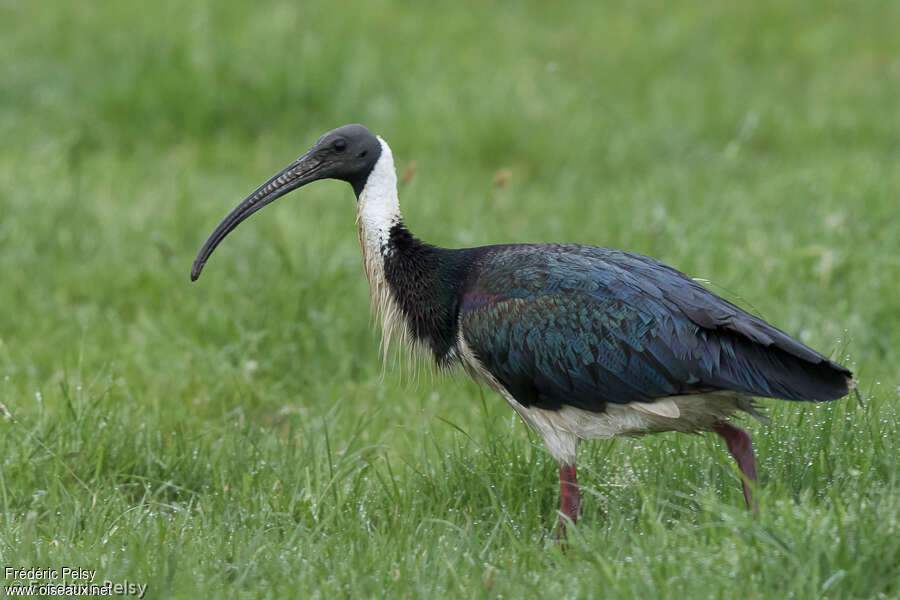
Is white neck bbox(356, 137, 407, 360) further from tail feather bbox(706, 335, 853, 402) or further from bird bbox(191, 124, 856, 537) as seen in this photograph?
tail feather bbox(706, 335, 853, 402)

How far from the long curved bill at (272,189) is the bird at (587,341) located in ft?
1.05

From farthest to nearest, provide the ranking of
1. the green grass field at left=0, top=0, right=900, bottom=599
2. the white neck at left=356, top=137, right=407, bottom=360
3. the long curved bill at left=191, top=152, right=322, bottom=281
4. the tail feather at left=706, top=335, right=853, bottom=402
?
the long curved bill at left=191, top=152, right=322, bottom=281
the white neck at left=356, top=137, right=407, bottom=360
the tail feather at left=706, top=335, right=853, bottom=402
the green grass field at left=0, top=0, right=900, bottom=599

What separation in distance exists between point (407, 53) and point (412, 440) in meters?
6.17

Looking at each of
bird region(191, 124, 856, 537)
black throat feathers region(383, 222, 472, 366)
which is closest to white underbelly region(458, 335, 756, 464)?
bird region(191, 124, 856, 537)

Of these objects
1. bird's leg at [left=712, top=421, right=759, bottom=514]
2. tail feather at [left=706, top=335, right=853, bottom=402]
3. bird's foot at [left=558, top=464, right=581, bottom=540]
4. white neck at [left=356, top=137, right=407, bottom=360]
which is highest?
white neck at [left=356, top=137, right=407, bottom=360]

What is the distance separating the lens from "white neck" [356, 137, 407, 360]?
4828 mm

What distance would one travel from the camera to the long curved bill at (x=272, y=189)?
495 cm

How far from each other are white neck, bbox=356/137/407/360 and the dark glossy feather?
15.5 inches

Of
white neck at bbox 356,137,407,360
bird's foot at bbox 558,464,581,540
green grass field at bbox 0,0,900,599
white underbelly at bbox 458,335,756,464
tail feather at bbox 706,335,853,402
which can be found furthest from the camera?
white neck at bbox 356,137,407,360

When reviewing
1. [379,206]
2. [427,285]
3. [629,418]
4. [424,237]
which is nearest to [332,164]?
[379,206]

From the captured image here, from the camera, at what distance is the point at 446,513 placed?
176 inches

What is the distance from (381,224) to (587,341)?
Answer: 1034 mm

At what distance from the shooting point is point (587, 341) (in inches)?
169

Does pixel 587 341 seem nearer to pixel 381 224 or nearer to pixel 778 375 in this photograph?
pixel 778 375
